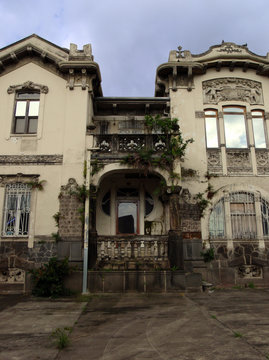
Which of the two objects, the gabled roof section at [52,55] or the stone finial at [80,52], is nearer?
the gabled roof section at [52,55]

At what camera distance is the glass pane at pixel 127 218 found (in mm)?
13617

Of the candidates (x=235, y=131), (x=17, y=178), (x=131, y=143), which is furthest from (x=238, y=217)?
(x=17, y=178)

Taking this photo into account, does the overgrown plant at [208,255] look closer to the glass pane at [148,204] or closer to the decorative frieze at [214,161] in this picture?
the glass pane at [148,204]

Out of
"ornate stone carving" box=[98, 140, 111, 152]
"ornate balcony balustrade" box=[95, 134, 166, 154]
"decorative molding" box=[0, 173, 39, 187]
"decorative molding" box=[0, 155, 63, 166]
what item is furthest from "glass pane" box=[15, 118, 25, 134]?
"ornate stone carving" box=[98, 140, 111, 152]

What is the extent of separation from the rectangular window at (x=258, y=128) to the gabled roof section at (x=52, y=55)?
7.21 m

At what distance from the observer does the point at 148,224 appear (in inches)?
532

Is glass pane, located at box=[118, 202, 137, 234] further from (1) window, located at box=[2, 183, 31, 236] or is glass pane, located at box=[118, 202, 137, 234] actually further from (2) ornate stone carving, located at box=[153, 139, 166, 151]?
(1) window, located at box=[2, 183, 31, 236]

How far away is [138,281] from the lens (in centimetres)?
1014

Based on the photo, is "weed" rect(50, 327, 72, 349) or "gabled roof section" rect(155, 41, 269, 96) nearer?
"weed" rect(50, 327, 72, 349)

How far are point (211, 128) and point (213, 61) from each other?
3.09m

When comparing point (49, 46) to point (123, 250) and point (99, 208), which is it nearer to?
point (99, 208)

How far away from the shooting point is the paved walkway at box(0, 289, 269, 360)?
15.1ft

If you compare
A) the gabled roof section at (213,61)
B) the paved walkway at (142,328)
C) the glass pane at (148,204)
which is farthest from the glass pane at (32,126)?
the paved walkway at (142,328)

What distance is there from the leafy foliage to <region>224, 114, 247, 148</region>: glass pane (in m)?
8.48
